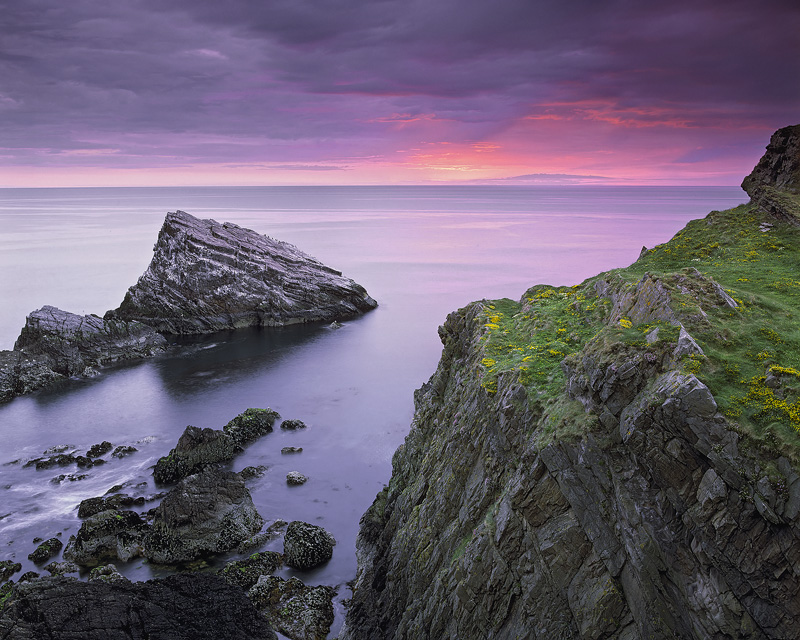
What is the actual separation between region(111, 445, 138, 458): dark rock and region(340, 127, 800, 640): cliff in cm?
2765

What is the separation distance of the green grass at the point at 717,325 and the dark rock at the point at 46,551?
89.3ft

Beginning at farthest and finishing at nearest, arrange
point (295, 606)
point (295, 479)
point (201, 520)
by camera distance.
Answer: point (295, 479) < point (201, 520) < point (295, 606)

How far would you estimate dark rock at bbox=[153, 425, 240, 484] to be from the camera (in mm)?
40969

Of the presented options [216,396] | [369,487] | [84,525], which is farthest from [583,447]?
[216,396]

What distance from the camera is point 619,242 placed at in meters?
145

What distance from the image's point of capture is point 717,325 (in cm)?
1758

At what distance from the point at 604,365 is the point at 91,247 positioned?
16876 cm

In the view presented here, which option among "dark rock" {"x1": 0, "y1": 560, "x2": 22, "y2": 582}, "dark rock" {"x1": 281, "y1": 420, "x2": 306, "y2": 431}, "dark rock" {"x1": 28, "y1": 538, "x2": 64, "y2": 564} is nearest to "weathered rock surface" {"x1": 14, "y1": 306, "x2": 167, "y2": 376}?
"dark rock" {"x1": 281, "y1": 420, "x2": 306, "y2": 431}

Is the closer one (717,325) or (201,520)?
(717,325)

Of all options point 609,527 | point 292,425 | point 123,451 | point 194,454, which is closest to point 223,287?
point 292,425

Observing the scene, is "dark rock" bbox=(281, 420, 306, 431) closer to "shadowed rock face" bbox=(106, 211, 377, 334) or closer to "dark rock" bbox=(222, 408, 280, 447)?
"dark rock" bbox=(222, 408, 280, 447)

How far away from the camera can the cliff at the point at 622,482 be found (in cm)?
1301

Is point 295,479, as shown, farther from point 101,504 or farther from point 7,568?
point 7,568

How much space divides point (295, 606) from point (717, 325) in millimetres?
22523
